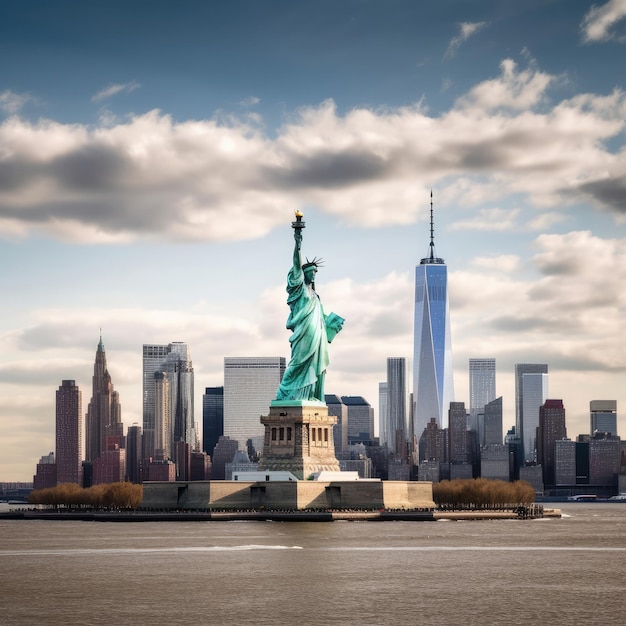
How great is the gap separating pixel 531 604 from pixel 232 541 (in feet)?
133

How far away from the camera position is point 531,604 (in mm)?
59938

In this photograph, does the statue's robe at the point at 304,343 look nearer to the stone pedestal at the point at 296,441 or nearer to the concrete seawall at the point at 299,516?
the stone pedestal at the point at 296,441

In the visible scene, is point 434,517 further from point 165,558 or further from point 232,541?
point 165,558

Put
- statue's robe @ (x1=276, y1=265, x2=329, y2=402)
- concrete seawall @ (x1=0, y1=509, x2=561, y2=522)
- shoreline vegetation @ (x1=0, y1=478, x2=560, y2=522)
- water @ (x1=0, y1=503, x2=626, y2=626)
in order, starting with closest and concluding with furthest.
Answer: water @ (x1=0, y1=503, x2=626, y2=626) → concrete seawall @ (x1=0, y1=509, x2=561, y2=522) → shoreline vegetation @ (x1=0, y1=478, x2=560, y2=522) → statue's robe @ (x1=276, y1=265, x2=329, y2=402)

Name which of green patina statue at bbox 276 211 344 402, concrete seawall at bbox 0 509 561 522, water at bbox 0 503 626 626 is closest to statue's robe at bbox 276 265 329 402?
green patina statue at bbox 276 211 344 402

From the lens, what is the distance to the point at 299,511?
13188 cm

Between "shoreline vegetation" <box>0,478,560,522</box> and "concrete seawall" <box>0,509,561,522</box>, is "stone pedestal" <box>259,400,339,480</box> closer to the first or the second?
"shoreline vegetation" <box>0,478,560,522</box>

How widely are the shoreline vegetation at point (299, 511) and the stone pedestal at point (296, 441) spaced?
725 centimetres

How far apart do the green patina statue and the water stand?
109 feet

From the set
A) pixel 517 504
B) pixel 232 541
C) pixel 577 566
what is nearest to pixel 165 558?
pixel 232 541

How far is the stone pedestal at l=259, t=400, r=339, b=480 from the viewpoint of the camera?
140 m

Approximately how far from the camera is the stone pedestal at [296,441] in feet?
459

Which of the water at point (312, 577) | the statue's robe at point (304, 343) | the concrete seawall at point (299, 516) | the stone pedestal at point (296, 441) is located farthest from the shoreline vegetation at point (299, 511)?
the water at point (312, 577)

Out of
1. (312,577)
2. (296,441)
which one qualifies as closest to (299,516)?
(296,441)
